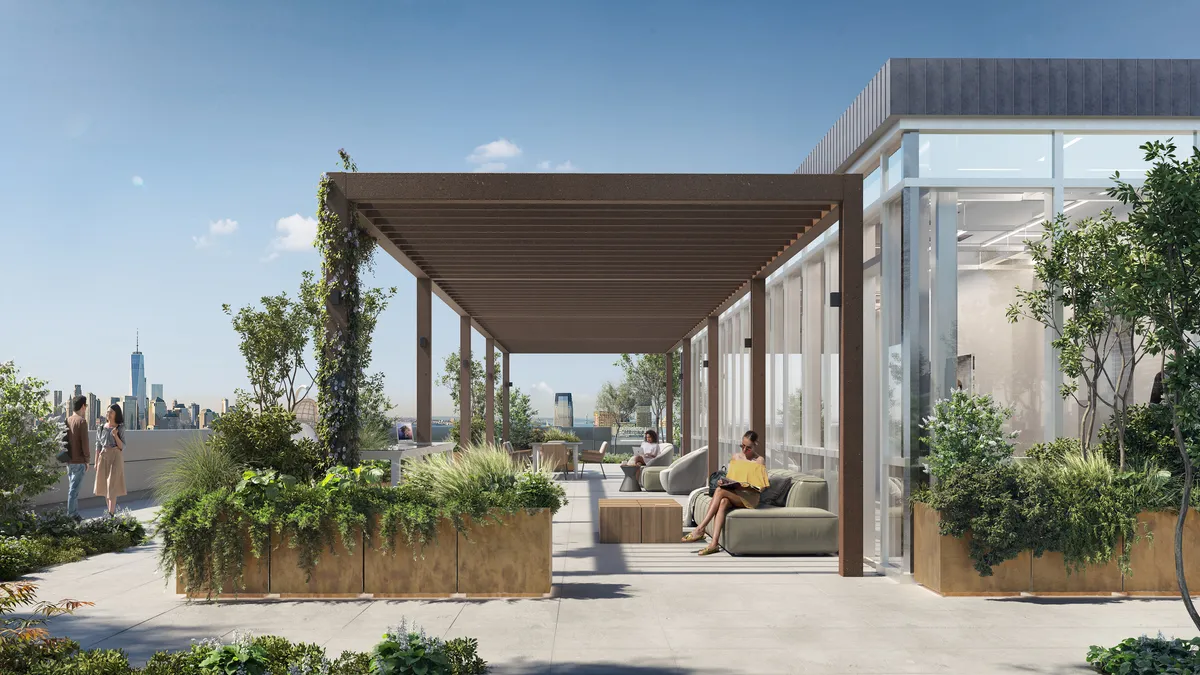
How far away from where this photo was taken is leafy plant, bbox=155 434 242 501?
324 inches

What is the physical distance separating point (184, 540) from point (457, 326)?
34.8ft

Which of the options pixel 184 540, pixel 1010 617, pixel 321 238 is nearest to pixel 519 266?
pixel 321 238

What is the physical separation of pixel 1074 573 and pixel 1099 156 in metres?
3.50

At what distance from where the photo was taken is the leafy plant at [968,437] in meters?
7.63

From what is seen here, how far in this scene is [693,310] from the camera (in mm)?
17188

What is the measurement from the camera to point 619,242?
414 inches

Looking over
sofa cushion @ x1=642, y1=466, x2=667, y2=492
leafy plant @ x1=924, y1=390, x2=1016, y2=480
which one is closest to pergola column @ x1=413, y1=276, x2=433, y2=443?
leafy plant @ x1=924, y1=390, x2=1016, y2=480

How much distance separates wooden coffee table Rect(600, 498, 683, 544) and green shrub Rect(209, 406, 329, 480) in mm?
3224

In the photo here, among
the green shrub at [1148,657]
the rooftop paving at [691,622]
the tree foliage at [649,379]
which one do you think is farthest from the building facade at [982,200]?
the tree foliage at [649,379]

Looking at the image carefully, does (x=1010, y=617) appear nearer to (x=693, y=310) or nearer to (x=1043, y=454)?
(x=1043, y=454)

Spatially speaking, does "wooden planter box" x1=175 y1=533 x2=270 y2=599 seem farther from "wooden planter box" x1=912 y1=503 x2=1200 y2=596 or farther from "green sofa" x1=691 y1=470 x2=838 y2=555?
"wooden planter box" x1=912 y1=503 x2=1200 y2=596

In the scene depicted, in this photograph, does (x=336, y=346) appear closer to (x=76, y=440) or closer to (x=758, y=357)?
(x=76, y=440)

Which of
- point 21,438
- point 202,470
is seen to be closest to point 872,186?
point 202,470

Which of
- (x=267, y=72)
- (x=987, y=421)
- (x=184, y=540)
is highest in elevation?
(x=267, y=72)
